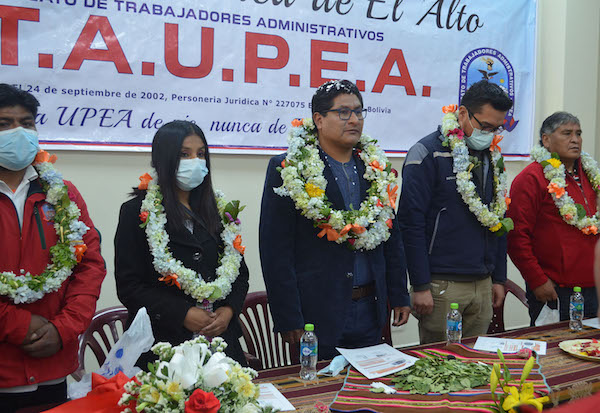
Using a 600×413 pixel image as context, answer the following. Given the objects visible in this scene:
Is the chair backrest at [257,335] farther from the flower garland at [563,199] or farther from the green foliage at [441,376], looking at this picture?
the flower garland at [563,199]

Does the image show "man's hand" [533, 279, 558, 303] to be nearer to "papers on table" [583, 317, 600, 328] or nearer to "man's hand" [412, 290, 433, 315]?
"papers on table" [583, 317, 600, 328]

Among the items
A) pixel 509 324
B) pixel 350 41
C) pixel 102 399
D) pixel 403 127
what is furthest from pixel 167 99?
pixel 509 324

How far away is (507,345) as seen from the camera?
2473 mm

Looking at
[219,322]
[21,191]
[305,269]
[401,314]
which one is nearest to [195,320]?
[219,322]

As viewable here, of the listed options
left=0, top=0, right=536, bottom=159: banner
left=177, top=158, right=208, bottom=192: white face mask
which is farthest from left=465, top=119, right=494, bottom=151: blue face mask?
left=177, top=158, right=208, bottom=192: white face mask

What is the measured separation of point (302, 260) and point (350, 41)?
218cm

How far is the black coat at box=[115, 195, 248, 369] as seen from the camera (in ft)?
7.38

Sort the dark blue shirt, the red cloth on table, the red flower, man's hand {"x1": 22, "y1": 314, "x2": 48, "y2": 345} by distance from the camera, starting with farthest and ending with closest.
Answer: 1. the dark blue shirt
2. man's hand {"x1": 22, "y1": 314, "x2": 48, "y2": 345}
3. the red cloth on table
4. the red flower

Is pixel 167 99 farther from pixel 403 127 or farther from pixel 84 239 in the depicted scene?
pixel 403 127

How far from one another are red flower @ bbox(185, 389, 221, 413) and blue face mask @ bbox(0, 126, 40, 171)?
1341mm

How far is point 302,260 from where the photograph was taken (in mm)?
2609

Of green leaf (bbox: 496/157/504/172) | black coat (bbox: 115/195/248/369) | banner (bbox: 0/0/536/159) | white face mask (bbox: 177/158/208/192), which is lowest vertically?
black coat (bbox: 115/195/248/369)

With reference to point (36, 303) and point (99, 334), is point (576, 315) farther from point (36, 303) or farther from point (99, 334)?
point (36, 303)

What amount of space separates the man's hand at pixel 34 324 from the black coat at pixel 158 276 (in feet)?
0.97
